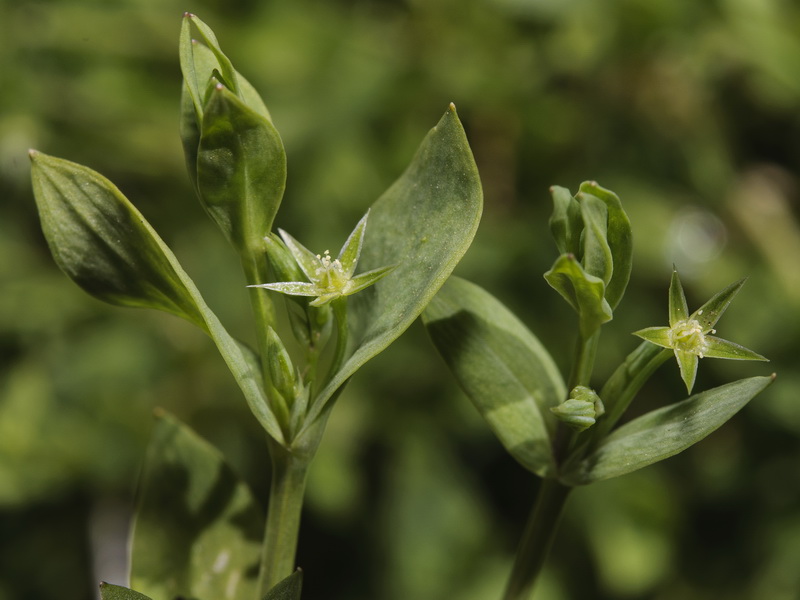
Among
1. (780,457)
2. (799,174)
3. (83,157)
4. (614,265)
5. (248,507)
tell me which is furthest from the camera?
(799,174)

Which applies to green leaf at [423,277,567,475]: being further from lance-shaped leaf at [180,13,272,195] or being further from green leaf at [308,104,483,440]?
lance-shaped leaf at [180,13,272,195]

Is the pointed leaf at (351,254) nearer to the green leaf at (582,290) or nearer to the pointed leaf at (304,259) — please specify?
the pointed leaf at (304,259)

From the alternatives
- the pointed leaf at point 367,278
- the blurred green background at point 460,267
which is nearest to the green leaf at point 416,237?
the pointed leaf at point 367,278

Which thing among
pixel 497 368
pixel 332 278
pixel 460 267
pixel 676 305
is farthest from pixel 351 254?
pixel 460 267

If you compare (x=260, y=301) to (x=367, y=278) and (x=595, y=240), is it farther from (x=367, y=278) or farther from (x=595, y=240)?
(x=595, y=240)

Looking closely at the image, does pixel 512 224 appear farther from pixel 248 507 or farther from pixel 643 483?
pixel 248 507

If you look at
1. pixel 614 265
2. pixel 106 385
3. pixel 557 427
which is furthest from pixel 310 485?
pixel 614 265

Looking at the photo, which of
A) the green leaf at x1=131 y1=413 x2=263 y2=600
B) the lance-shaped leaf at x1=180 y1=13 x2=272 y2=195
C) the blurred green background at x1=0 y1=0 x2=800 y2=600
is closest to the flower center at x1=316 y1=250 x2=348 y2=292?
the lance-shaped leaf at x1=180 y1=13 x2=272 y2=195
